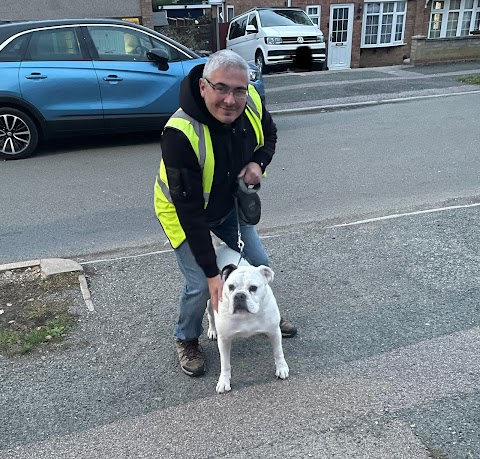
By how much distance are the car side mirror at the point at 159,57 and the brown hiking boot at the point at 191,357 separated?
19.6 feet

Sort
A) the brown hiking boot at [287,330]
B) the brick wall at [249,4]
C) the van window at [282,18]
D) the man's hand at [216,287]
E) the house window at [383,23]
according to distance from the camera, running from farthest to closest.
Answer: the house window at [383,23] < the brick wall at [249,4] < the van window at [282,18] < the brown hiking boot at [287,330] < the man's hand at [216,287]

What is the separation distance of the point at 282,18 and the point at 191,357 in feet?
51.9

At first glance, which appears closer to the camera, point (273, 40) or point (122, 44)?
point (122, 44)

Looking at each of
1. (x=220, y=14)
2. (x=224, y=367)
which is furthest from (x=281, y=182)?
(x=220, y=14)

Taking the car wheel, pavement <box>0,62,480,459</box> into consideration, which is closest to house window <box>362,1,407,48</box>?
the car wheel

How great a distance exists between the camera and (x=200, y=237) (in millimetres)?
2682

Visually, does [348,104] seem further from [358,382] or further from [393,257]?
[358,382]

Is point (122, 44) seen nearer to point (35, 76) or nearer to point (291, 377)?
point (35, 76)

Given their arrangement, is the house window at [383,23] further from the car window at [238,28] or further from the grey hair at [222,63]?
the grey hair at [222,63]

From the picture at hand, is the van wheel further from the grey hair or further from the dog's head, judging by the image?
the dog's head

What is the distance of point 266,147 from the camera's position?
10.1ft

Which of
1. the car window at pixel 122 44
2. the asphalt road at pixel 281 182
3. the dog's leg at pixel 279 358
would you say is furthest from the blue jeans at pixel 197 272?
the car window at pixel 122 44

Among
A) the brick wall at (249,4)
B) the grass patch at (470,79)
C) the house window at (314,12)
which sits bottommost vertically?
the grass patch at (470,79)

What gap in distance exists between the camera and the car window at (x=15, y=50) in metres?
7.71
